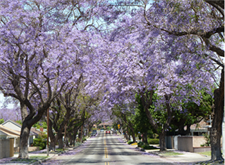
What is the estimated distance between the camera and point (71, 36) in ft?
76.1

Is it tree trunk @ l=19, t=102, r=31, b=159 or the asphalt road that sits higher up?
tree trunk @ l=19, t=102, r=31, b=159

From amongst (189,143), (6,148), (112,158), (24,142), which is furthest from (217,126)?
(6,148)

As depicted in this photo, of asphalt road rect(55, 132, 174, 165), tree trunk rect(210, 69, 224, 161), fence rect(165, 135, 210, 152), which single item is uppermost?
tree trunk rect(210, 69, 224, 161)

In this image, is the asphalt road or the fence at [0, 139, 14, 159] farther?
the fence at [0, 139, 14, 159]

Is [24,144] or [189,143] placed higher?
[24,144]

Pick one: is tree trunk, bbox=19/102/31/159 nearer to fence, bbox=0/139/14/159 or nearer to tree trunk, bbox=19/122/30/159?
tree trunk, bbox=19/122/30/159

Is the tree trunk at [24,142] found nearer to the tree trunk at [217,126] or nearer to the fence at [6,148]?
the fence at [6,148]

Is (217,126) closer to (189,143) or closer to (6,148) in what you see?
(189,143)

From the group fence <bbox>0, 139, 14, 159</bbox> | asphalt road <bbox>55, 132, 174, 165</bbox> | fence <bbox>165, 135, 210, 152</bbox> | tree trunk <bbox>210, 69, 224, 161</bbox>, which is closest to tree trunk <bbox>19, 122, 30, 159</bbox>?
asphalt road <bbox>55, 132, 174, 165</bbox>

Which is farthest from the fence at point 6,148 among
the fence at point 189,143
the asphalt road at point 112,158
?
the fence at point 189,143

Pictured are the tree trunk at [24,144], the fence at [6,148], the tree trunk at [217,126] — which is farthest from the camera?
the fence at [6,148]

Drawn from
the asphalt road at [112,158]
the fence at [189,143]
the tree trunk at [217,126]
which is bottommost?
the asphalt road at [112,158]

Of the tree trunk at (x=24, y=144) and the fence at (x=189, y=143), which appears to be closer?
the tree trunk at (x=24, y=144)

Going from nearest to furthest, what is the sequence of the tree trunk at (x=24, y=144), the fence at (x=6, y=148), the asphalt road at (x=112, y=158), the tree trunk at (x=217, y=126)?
the tree trunk at (x=217, y=126) < the asphalt road at (x=112, y=158) < the tree trunk at (x=24, y=144) < the fence at (x=6, y=148)
